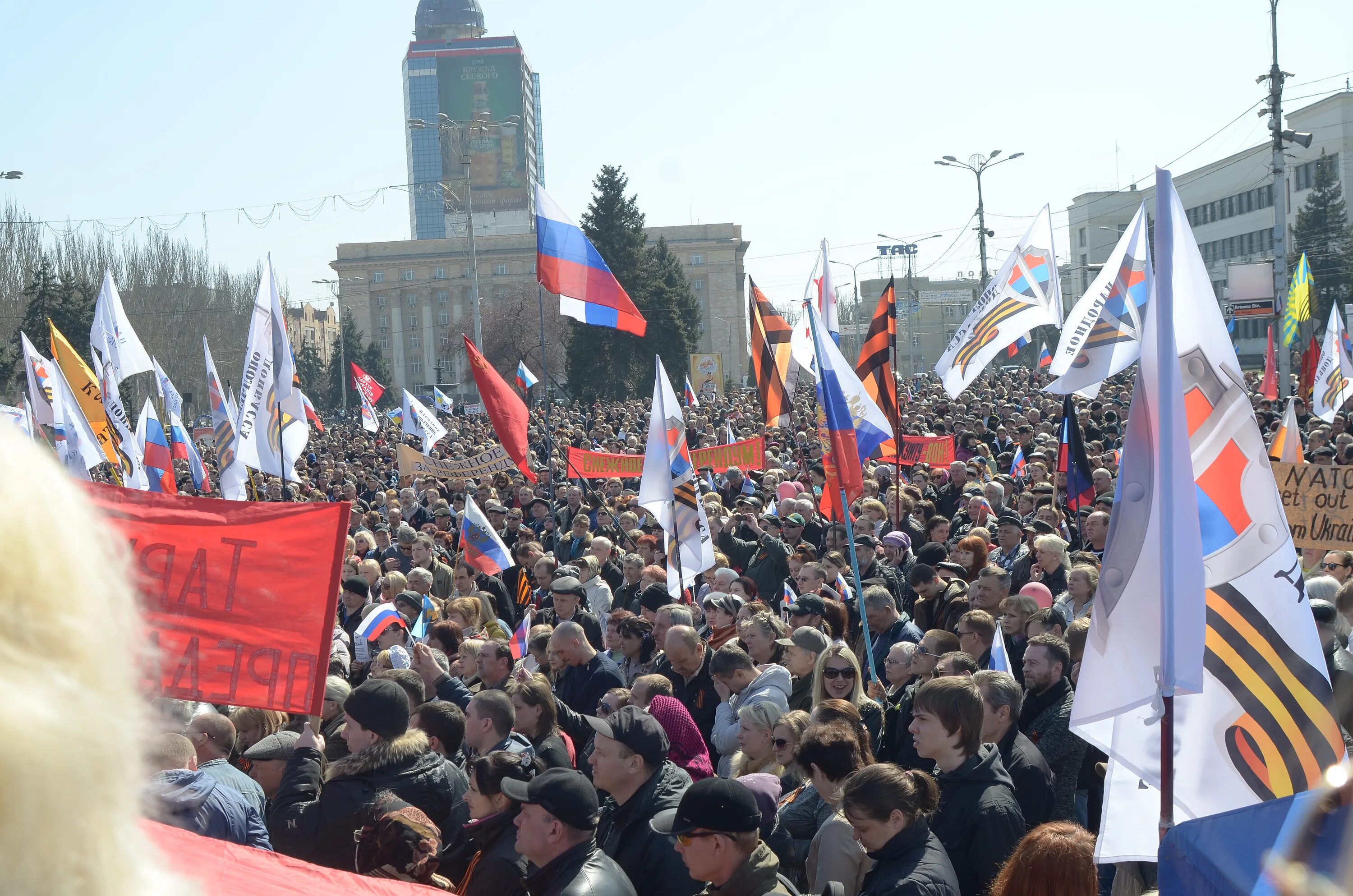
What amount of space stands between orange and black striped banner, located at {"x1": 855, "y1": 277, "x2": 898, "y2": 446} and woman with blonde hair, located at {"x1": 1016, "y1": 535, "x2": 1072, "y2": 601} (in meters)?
2.29

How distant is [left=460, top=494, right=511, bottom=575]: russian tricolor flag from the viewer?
10.7 meters

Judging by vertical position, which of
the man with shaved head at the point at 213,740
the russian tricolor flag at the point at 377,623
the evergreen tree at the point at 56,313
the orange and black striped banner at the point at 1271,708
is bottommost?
the russian tricolor flag at the point at 377,623

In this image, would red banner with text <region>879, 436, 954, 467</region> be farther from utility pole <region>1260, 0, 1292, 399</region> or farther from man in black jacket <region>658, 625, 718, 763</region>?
utility pole <region>1260, 0, 1292, 399</region>

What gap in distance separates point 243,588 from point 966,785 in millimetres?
2526

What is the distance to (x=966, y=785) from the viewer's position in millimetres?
4387

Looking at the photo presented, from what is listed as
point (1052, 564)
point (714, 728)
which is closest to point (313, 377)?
point (1052, 564)

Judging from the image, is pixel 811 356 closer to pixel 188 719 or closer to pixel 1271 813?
pixel 188 719

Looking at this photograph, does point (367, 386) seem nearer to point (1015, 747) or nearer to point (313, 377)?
point (1015, 747)

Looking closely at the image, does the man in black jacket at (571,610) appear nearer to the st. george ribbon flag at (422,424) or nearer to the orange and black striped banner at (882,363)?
the orange and black striped banner at (882,363)

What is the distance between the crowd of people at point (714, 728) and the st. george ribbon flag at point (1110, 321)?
43.3 inches

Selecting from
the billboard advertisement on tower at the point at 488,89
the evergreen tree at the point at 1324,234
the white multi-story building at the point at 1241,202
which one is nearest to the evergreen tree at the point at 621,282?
the white multi-story building at the point at 1241,202

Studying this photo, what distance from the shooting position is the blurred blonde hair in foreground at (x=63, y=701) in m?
0.79

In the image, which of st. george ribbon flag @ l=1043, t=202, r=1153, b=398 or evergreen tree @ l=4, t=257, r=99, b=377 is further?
evergreen tree @ l=4, t=257, r=99, b=377

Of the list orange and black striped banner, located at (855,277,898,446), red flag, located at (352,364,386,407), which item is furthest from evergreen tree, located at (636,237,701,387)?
orange and black striped banner, located at (855,277,898,446)
